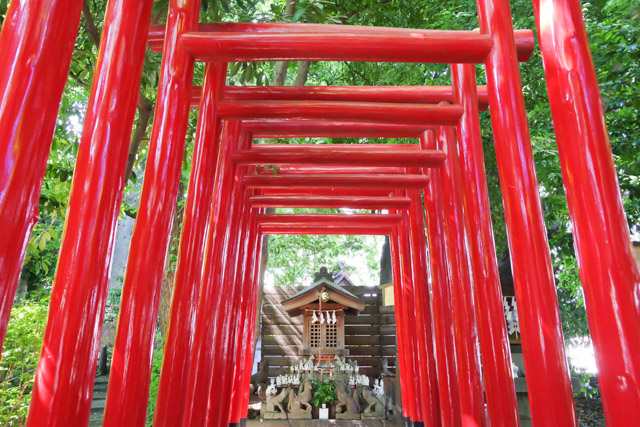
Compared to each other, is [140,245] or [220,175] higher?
[220,175]

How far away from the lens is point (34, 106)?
1.60m

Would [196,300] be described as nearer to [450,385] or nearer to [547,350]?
[547,350]

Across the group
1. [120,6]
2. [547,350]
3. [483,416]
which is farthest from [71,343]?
[483,416]

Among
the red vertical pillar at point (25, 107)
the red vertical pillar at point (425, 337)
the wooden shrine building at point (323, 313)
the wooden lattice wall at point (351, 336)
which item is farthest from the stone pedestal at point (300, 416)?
the red vertical pillar at point (25, 107)

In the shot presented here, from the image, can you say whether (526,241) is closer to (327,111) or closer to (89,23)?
(327,111)

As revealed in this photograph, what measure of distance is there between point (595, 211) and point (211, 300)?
102 inches

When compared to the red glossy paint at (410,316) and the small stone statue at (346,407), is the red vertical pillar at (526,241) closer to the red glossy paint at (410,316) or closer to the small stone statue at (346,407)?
the red glossy paint at (410,316)

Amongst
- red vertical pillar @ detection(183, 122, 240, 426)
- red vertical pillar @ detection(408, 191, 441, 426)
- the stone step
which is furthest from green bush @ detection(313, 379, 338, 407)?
the stone step

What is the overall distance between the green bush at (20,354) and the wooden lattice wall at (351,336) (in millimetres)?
5001

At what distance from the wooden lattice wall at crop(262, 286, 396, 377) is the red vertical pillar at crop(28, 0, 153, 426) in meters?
7.67

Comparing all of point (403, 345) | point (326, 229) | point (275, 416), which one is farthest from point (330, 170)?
point (275, 416)

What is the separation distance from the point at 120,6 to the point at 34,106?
3.12 ft

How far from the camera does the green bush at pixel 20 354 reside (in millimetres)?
4488

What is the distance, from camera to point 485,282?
118 inches
